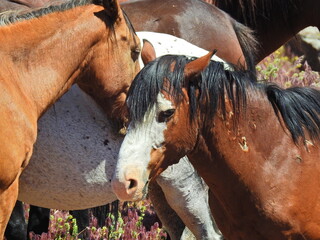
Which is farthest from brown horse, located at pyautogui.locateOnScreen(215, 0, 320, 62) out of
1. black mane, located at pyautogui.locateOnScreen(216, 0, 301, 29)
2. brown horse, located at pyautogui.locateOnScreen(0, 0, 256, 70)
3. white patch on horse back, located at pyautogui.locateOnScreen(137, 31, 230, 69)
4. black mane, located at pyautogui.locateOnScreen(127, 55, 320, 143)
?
black mane, located at pyautogui.locateOnScreen(127, 55, 320, 143)

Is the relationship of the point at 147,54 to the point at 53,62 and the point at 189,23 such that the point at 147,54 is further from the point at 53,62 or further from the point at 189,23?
the point at 189,23

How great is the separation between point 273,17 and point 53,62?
8.11ft

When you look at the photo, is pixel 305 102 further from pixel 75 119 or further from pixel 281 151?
pixel 75 119

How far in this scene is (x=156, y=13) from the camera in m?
6.05

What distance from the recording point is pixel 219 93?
170 inches

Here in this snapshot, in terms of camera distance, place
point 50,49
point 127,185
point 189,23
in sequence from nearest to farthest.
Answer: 1. point 127,185
2. point 50,49
3. point 189,23

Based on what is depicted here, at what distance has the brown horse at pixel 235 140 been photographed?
419 cm

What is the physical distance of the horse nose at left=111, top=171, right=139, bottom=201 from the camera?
4070mm

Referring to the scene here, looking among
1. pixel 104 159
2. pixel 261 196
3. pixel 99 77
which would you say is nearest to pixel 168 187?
pixel 104 159

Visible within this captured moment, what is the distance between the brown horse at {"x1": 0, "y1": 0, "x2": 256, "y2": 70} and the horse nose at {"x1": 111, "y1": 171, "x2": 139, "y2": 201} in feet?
6.80

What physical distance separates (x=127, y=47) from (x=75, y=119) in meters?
0.52

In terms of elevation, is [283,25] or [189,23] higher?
[189,23]

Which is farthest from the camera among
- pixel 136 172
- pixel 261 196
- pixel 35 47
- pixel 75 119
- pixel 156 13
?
pixel 156 13

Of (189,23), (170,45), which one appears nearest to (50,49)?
(170,45)
